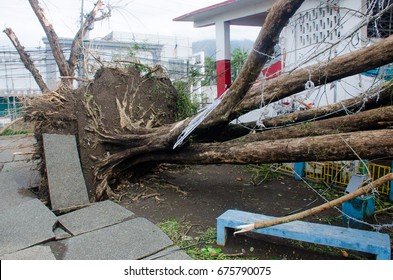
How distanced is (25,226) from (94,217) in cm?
79

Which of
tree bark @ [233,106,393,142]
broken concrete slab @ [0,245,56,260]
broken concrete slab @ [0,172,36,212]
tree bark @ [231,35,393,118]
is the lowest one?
broken concrete slab @ [0,245,56,260]

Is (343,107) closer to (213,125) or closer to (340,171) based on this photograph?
(340,171)

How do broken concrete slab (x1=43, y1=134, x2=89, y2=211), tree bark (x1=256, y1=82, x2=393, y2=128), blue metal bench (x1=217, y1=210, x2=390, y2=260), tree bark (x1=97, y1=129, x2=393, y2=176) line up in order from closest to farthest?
blue metal bench (x1=217, y1=210, x2=390, y2=260)
tree bark (x1=97, y1=129, x2=393, y2=176)
tree bark (x1=256, y1=82, x2=393, y2=128)
broken concrete slab (x1=43, y1=134, x2=89, y2=211)

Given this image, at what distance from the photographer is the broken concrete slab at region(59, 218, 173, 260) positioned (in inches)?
123

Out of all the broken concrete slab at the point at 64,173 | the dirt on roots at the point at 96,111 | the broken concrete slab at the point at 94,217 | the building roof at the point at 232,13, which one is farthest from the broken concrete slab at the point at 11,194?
the building roof at the point at 232,13

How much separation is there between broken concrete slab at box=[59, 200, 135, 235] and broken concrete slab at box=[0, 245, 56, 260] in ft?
1.33

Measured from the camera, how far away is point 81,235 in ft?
11.9

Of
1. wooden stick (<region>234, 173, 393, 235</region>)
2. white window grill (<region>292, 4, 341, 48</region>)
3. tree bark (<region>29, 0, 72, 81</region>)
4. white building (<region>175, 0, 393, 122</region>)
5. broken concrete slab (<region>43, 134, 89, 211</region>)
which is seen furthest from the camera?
tree bark (<region>29, 0, 72, 81</region>)

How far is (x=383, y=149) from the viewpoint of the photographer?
268 cm

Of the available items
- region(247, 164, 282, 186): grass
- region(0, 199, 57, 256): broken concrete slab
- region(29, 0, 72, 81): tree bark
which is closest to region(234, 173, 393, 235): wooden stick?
region(0, 199, 57, 256): broken concrete slab

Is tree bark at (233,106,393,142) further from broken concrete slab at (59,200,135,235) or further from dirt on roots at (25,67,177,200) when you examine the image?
dirt on roots at (25,67,177,200)

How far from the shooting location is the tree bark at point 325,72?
2844 millimetres

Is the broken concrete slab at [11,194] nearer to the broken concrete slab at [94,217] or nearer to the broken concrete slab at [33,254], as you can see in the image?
the broken concrete slab at [94,217]

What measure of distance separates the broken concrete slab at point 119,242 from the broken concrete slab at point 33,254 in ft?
0.53
